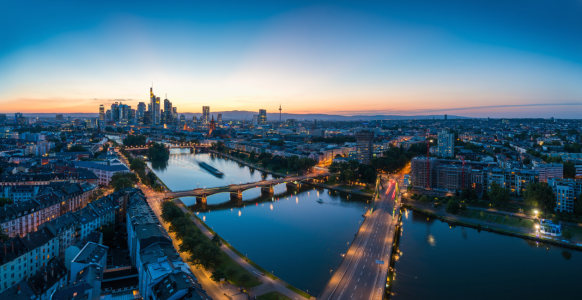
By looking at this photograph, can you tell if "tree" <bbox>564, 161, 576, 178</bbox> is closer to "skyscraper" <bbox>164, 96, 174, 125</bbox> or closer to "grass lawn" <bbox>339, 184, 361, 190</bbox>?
"grass lawn" <bbox>339, 184, 361, 190</bbox>

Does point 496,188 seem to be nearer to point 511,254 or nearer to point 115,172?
point 511,254

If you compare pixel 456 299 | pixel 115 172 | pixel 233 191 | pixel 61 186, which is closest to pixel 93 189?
pixel 61 186

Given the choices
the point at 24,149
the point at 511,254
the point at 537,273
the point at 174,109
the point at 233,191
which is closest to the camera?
the point at 537,273

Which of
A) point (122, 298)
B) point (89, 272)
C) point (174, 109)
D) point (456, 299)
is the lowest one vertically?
point (456, 299)

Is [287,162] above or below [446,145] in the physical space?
below

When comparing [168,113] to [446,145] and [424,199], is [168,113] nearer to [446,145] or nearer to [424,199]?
[446,145]

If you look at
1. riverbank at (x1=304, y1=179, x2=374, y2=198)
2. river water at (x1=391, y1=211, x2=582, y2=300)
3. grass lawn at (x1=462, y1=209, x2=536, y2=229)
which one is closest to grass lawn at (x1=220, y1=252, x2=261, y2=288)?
river water at (x1=391, y1=211, x2=582, y2=300)

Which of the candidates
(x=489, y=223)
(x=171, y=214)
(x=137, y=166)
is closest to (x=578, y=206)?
(x=489, y=223)
